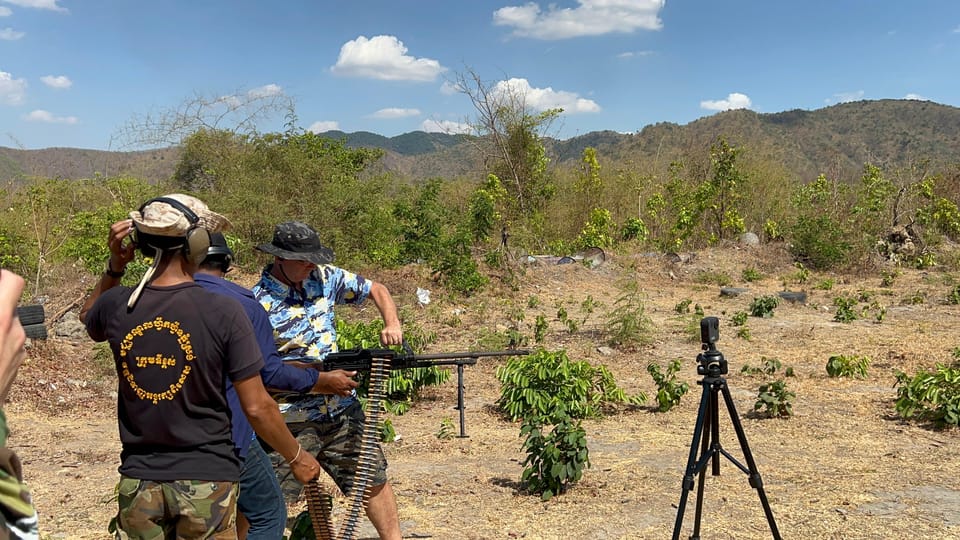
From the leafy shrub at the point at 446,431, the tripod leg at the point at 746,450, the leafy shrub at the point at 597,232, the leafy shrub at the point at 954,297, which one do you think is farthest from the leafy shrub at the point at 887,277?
the tripod leg at the point at 746,450

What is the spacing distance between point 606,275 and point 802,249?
15.2 feet

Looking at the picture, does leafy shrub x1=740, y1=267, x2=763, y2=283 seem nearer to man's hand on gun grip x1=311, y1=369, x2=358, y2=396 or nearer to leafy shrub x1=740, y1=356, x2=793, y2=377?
leafy shrub x1=740, y1=356, x2=793, y2=377

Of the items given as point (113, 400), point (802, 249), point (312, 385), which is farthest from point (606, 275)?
point (312, 385)

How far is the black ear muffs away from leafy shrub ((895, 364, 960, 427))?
595 centimetres

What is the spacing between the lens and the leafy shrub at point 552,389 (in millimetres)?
6641

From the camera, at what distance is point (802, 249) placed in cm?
1602

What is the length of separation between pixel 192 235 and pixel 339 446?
139cm

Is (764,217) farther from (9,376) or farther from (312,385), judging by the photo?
(9,376)

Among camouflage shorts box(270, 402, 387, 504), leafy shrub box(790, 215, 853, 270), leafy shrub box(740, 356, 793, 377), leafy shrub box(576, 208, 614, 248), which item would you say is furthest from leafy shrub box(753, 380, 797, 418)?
leafy shrub box(576, 208, 614, 248)

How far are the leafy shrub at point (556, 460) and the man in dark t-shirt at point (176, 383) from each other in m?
2.77

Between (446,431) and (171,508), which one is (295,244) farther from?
(446,431)

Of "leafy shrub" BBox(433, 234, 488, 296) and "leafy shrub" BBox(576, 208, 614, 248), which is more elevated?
"leafy shrub" BBox(576, 208, 614, 248)

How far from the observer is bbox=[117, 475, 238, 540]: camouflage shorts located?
2049 millimetres

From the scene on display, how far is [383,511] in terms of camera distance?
3.21m
